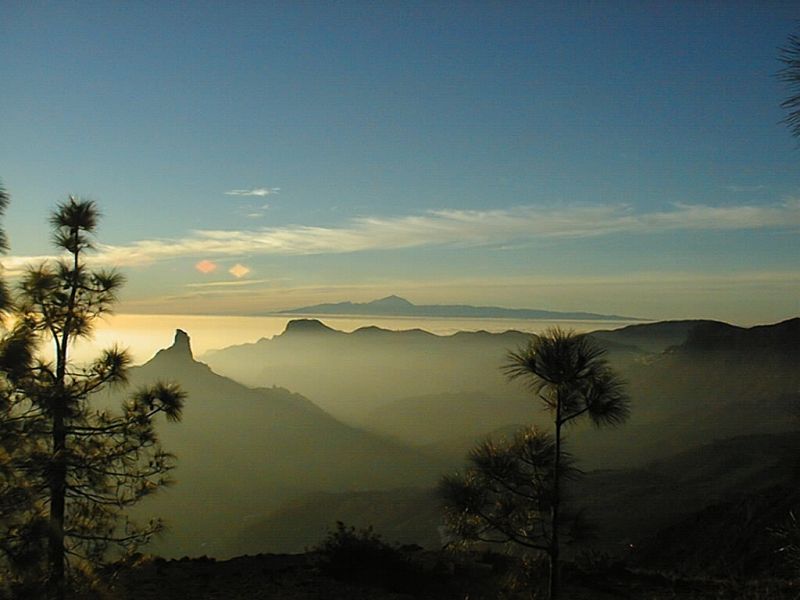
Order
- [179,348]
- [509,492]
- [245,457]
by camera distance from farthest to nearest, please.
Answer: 1. [179,348]
2. [245,457]
3. [509,492]

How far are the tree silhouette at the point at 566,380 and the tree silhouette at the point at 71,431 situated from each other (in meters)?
5.34

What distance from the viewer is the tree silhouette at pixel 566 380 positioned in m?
9.31

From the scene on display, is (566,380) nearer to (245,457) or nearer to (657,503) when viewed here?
(657,503)

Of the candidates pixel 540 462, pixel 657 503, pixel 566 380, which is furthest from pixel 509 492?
pixel 657 503

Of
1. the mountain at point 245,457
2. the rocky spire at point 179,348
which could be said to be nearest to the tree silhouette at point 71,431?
the mountain at point 245,457

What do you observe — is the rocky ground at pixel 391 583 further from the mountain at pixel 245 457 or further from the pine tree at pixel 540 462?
the mountain at pixel 245 457

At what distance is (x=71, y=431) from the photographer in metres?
9.55

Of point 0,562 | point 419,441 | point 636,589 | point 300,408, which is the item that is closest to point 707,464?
point 636,589

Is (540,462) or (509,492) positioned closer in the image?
(540,462)

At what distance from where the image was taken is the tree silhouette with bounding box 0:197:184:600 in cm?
864

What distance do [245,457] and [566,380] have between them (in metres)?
123

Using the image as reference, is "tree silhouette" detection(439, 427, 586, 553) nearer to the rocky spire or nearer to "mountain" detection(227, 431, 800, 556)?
"mountain" detection(227, 431, 800, 556)

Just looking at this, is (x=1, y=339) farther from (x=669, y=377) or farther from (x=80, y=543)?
(x=669, y=377)

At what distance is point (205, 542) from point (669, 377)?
7456cm
